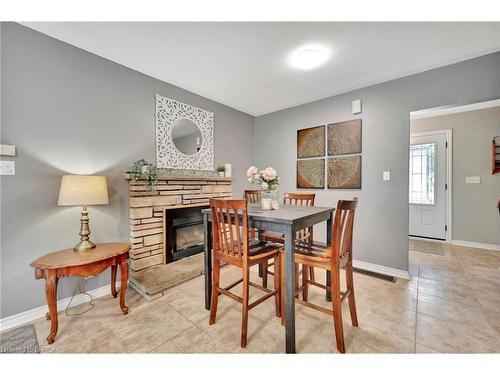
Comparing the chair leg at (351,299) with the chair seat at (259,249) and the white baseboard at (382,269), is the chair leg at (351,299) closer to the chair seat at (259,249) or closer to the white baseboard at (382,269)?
the chair seat at (259,249)

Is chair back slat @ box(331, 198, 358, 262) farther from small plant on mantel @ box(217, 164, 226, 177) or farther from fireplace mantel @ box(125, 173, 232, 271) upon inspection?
small plant on mantel @ box(217, 164, 226, 177)

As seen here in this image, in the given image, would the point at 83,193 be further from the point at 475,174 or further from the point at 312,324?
the point at 475,174

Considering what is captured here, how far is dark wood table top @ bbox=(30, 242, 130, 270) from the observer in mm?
1477

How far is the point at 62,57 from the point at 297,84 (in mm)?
2490

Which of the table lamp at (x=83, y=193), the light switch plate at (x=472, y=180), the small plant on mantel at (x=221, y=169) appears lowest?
the table lamp at (x=83, y=193)

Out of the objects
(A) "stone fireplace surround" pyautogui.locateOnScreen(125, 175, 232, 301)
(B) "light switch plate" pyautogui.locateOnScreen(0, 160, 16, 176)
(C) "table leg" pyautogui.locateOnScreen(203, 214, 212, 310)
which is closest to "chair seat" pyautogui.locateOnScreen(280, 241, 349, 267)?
(C) "table leg" pyautogui.locateOnScreen(203, 214, 212, 310)

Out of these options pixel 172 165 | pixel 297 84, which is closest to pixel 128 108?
pixel 172 165

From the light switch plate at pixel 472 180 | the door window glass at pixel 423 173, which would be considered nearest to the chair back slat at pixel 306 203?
the door window glass at pixel 423 173

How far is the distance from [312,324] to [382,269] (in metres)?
1.57

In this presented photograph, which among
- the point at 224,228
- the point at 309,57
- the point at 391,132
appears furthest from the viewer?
the point at 391,132

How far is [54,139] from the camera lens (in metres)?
1.84

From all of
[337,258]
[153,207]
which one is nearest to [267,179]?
[337,258]

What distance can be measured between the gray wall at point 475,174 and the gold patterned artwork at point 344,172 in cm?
234

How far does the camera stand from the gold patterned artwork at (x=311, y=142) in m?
3.16
